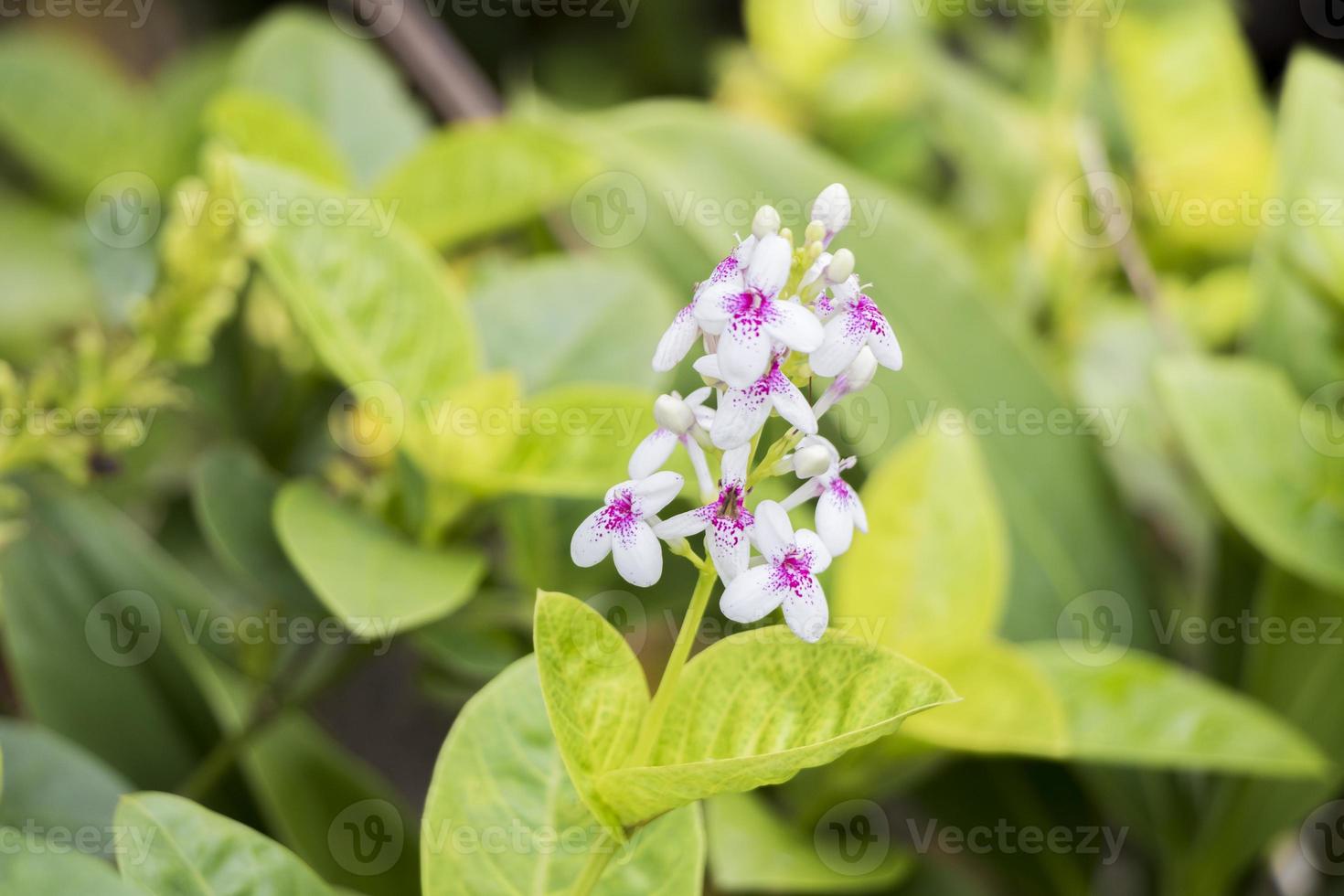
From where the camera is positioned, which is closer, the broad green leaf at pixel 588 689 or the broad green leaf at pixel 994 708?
the broad green leaf at pixel 588 689

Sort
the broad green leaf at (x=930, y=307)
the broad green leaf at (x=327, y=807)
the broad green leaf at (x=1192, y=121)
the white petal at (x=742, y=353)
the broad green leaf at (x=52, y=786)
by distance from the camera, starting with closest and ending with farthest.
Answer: the white petal at (x=742, y=353) < the broad green leaf at (x=52, y=786) < the broad green leaf at (x=327, y=807) < the broad green leaf at (x=930, y=307) < the broad green leaf at (x=1192, y=121)

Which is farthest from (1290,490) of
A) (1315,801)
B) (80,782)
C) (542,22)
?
(542,22)

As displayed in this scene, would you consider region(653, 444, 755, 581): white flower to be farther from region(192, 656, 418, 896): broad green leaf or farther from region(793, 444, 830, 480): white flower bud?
region(192, 656, 418, 896): broad green leaf

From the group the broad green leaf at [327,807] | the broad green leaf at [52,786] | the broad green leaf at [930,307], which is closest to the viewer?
the broad green leaf at [52,786]

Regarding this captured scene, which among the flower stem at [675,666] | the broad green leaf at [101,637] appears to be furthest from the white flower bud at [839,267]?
the broad green leaf at [101,637]

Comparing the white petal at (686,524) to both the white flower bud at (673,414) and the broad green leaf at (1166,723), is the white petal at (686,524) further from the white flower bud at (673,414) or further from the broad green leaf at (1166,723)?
the broad green leaf at (1166,723)

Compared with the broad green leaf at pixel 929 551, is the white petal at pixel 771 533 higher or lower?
higher

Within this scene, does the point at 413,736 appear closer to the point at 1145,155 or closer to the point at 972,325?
the point at 972,325
